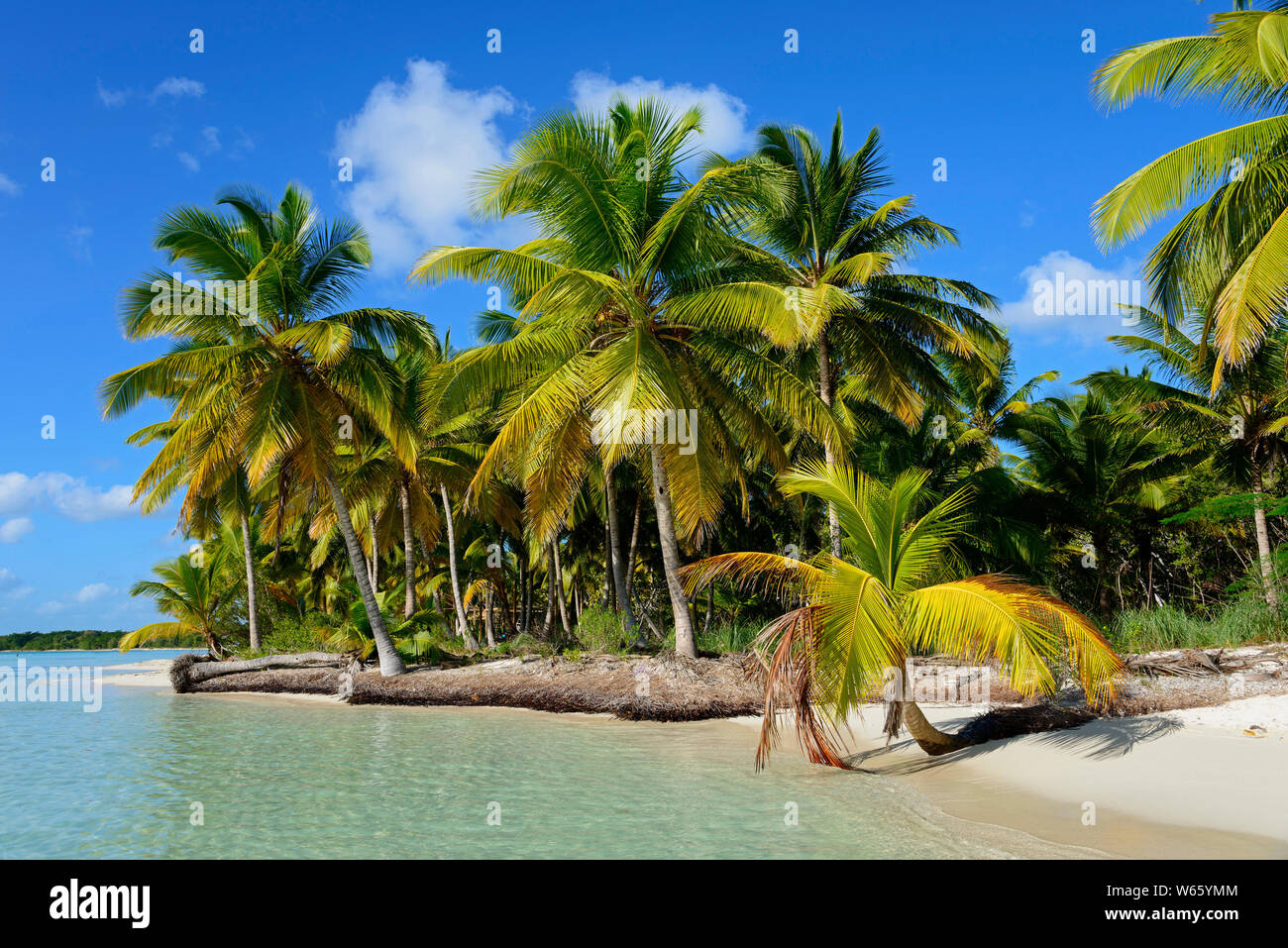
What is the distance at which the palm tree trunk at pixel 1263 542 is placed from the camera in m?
14.1

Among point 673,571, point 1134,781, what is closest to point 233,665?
point 673,571

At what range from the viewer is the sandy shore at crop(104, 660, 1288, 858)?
5891 millimetres

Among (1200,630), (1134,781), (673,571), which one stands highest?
(673,571)

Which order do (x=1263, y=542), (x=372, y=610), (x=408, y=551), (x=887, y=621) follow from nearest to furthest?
1. (x=887, y=621)
2. (x=1263, y=542)
3. (x=372, y=610)
4. (x=408, y=551)

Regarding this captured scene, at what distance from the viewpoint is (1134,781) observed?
7281 mm

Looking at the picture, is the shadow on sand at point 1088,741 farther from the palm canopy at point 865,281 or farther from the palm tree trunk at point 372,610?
the palm tree trunk at point 372,610

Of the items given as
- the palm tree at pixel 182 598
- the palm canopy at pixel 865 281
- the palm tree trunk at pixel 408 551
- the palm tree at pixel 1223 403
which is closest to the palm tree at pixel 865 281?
the palm canopy at pixel 865 281

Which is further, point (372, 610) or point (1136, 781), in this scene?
point (372, 610)

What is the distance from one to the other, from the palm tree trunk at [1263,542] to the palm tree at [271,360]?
1709cm

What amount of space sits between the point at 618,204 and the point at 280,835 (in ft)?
36.1

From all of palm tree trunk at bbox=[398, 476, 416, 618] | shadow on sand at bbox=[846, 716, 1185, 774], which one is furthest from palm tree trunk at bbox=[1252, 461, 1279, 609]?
palm tree trunk at bbox=[398, 476, 416, 618]

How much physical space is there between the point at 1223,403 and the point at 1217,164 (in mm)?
10057

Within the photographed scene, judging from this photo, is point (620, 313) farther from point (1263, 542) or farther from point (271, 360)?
point (1263, 542)

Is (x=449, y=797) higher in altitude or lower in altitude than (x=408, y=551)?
lower
